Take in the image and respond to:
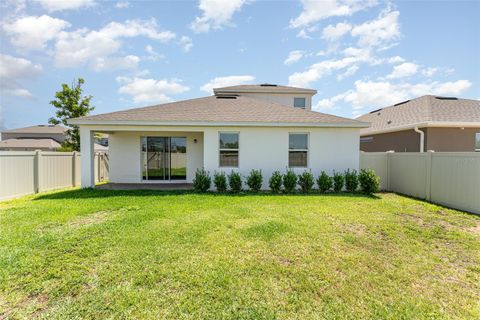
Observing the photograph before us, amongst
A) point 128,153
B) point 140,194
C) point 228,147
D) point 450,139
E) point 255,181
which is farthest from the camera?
point 450,139

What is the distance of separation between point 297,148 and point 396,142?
30.4ft

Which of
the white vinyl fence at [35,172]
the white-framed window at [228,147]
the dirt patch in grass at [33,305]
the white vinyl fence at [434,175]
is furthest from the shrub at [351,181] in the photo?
the white vinyl fence at [35,172]

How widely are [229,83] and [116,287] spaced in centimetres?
2084

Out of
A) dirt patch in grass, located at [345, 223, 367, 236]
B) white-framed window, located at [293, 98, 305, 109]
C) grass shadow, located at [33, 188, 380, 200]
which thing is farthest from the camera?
white-framed window, located at [293, 98, 305, 109]

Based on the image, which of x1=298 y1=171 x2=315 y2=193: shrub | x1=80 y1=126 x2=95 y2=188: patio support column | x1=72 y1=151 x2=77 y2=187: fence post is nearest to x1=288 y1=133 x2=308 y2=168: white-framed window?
x1=298 y1=171 x2=315 y2=193: shrub

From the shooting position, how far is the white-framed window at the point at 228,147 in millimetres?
10375

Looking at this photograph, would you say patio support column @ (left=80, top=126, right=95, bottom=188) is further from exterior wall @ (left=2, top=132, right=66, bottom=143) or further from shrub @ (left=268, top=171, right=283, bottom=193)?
exterior wall @ (left=2, top=132, right=66, bottom=143)

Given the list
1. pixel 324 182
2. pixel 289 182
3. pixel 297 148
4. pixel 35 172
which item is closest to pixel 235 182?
pixel 289 182

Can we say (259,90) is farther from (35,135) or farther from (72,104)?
(35,135)

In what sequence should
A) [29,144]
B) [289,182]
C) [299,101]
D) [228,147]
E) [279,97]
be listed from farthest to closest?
[29,144], [299,101], [279,97], [228,147], [289,182]

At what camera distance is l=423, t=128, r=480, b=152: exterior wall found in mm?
13766

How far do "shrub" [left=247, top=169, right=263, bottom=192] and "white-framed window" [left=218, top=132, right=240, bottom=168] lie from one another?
1104mm

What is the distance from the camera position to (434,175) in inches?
325

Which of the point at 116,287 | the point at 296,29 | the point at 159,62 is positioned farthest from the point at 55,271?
the point at 296,29
